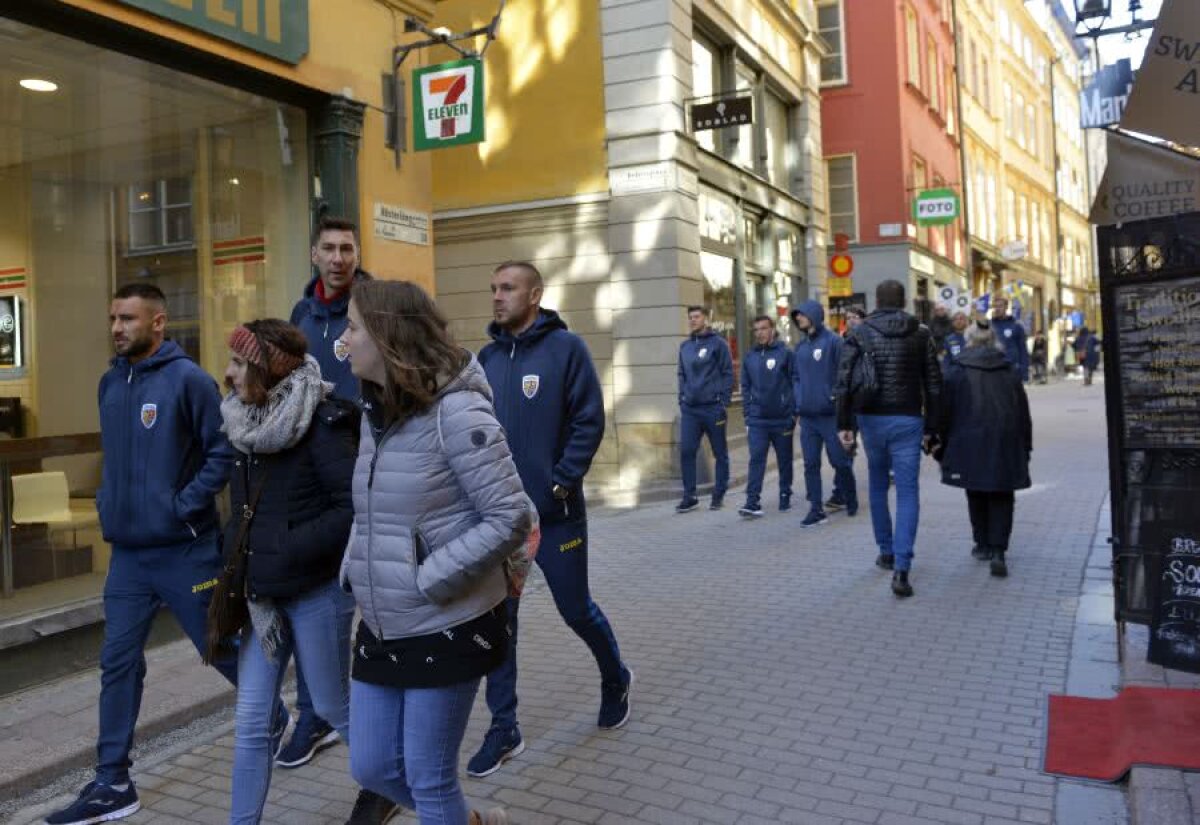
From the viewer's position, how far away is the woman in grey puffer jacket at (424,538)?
257cm

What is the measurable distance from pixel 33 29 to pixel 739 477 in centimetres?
893

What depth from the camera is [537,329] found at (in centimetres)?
418

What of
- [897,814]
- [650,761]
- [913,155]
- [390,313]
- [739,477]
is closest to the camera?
[390,313]

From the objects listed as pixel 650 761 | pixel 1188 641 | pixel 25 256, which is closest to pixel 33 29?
pixel 25 256

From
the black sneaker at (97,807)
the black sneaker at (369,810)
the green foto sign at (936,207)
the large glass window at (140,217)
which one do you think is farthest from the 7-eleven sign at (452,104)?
the green foto sign at (936,207)

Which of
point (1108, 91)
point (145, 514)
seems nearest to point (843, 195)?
point (1108, 91)

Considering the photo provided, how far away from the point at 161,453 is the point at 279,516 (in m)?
0.92

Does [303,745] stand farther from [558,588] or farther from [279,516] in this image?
[279,516]

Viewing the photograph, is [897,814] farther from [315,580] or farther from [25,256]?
[25,256]

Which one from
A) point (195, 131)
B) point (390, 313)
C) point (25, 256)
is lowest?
point (390, 313)

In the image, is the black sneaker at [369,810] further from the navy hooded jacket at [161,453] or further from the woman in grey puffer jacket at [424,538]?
the navy hooded jacket at [161,453]

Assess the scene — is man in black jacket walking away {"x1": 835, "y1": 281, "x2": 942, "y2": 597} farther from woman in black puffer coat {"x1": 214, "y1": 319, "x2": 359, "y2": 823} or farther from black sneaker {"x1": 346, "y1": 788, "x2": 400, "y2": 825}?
woman in black puffer coat {"x1": 214, "y1": 319, "x2": 359, "y2": 823}

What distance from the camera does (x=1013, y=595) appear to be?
21.7 feet

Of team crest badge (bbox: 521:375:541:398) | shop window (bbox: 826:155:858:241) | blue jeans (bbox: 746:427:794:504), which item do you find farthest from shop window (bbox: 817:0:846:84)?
team crest badge (bbox: 521:375:541:398)
